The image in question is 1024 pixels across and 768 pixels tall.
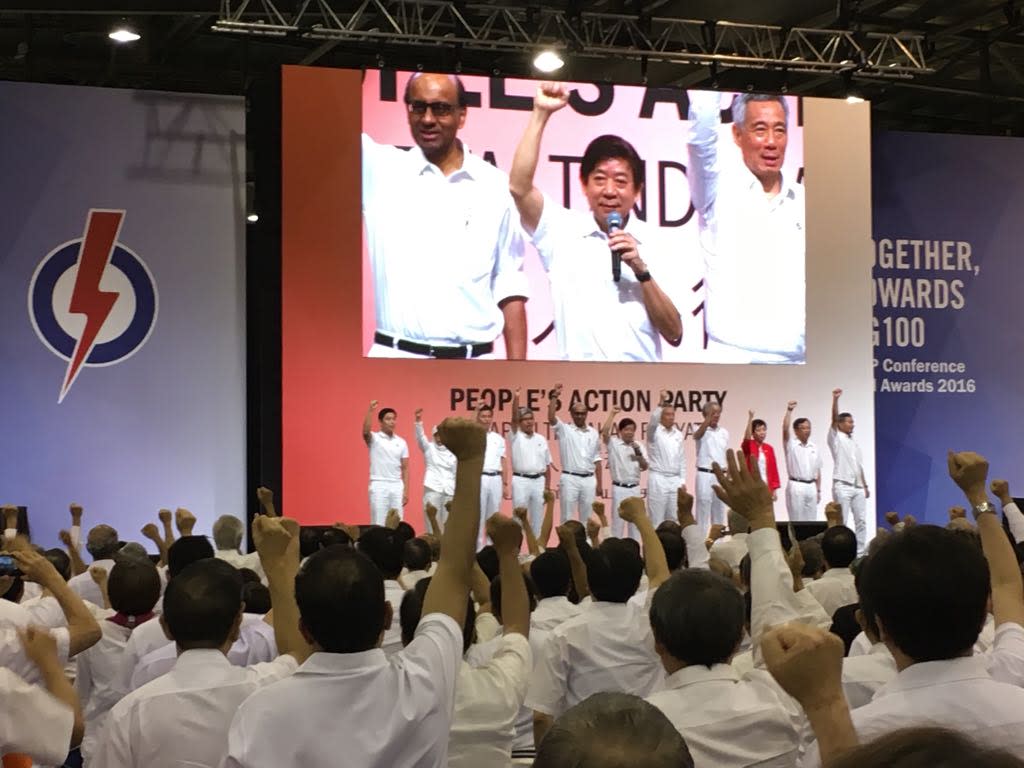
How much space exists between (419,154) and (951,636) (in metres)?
10.4

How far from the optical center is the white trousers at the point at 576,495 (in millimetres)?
12211

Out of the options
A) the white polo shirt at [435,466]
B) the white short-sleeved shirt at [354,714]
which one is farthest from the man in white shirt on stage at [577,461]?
the white short-sleeved shirt at [354,714]

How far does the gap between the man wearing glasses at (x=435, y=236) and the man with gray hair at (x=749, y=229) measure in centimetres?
219

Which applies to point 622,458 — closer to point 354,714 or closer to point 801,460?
point 801,460

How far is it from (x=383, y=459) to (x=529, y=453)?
140 cm

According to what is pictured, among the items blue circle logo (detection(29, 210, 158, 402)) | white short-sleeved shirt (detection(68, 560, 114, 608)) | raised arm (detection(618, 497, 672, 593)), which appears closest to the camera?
raised arm (detection(618, 497, 672, 593))

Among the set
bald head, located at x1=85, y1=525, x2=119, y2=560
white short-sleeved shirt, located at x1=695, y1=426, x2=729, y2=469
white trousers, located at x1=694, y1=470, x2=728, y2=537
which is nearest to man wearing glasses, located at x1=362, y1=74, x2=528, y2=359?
white short-sleeved shirt, located at x1=695, y1=426, x2=729, y2=469

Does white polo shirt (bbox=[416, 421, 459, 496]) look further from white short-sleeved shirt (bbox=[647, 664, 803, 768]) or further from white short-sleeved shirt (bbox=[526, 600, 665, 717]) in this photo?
white short-sleeved shirt (bbox=[647, 664, 803, 768])

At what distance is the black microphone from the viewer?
12.2 m

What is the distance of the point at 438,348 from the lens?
11.7m

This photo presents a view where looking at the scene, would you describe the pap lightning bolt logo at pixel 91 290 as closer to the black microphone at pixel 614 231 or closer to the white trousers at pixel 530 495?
the white trousers at pixel 530 495

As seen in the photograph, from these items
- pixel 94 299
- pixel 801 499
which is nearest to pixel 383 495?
pixel 94 299

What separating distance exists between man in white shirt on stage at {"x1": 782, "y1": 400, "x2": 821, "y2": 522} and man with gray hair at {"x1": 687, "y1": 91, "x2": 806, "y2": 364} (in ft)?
2.33

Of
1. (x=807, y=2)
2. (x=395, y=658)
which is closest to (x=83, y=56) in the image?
(x=807, y=2)
